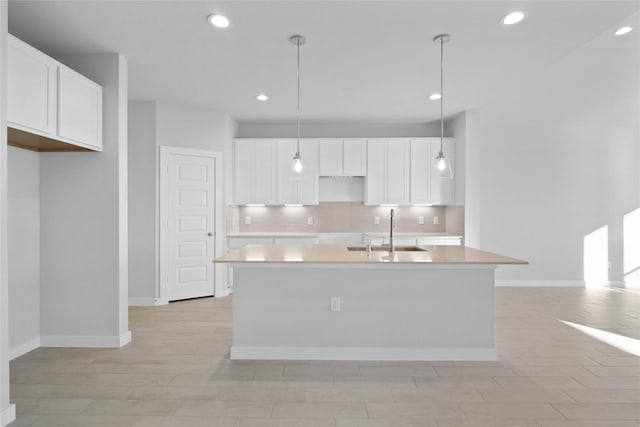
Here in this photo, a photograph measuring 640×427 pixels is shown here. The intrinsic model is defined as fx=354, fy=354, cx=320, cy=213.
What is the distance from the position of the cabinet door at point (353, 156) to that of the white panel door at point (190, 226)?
2.07 metres

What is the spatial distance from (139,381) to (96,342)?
99 cm

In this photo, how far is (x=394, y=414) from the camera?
7.27 ft

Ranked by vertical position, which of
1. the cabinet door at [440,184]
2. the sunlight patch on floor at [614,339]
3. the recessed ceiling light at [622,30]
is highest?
the recessed ceiling light at [622,30]

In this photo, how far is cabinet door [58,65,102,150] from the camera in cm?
283

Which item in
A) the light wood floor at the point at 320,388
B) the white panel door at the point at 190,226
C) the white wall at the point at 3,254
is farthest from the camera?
the white panel door at the point at 190,226

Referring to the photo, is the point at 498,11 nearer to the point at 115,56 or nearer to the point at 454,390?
the point at 454,390

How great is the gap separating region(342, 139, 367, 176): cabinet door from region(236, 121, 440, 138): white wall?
34cm

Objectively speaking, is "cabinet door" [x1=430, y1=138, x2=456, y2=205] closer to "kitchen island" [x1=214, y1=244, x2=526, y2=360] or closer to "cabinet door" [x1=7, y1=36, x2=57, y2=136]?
"kitchen island" [x1=214, y1=244, x2=526, y2=360]

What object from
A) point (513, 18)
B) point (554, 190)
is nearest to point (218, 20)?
point (513, 18)

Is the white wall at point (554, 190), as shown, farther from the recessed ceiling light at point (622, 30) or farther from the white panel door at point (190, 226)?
the white panel door at point (190, 226)

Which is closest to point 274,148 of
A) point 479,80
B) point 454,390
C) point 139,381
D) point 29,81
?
point 479,80

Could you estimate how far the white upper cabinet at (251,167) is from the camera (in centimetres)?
570

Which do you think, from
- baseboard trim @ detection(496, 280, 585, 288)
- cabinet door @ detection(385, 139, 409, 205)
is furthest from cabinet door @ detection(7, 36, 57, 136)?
baseboard trim @ detection(496, 280, 585, 288)

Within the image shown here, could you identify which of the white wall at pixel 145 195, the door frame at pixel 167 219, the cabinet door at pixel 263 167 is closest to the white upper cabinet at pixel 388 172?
the cabinet door at pixel 263 167
